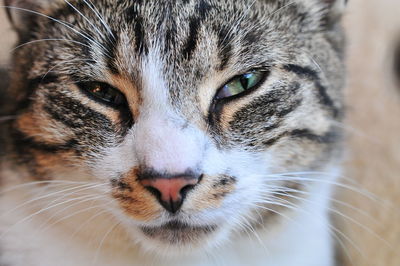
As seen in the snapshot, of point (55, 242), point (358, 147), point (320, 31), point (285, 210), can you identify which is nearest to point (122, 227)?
point (55, 242)

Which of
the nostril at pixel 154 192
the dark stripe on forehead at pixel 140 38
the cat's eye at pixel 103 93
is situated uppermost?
the dark stripe on forehead at pixel 140 38

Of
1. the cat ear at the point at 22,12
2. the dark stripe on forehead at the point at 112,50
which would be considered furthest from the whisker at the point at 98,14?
the cat ear at the point at 22,12

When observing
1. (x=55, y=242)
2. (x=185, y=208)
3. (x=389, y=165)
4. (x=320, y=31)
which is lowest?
(x=55, y=242)

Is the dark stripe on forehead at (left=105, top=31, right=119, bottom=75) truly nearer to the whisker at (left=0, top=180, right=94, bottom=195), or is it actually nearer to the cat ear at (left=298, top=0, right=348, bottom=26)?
the whisker at (left=0, top=180, right=94, bottom=195)

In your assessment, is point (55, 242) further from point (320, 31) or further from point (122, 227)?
point (320, 31)

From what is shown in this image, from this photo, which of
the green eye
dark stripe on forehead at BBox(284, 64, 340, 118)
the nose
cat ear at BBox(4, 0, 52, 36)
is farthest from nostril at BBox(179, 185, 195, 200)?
cat ear at BBox(4, 0, 52, 36)

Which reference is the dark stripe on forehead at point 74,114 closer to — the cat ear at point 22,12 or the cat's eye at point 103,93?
the cat's eye at point 103,93

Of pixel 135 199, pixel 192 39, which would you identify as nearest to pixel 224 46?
pixel 192 39
